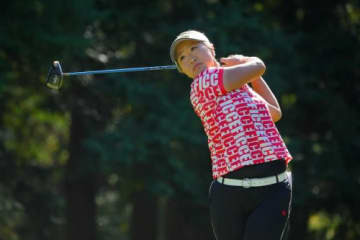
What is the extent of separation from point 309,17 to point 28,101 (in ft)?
17.5

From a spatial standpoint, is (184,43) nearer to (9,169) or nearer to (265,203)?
(265,203)

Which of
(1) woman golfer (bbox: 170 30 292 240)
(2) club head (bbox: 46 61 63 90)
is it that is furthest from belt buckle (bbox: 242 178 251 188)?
(2) club head (bbox: 46 61 63 90)

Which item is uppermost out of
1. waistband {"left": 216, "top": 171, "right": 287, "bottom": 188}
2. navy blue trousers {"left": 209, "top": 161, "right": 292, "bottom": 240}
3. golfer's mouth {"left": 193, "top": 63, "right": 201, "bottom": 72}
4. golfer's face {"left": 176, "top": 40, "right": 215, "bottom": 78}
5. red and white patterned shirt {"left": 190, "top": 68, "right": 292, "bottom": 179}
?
golfer's face {"left": 176, "top": 40, "right": 215, "bottom": 78}

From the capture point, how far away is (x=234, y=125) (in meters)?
3.12

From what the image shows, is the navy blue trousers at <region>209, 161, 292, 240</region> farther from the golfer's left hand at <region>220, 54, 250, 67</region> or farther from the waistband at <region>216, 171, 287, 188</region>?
the golfer's left hand at <region>220, 54, 250, 67</region>

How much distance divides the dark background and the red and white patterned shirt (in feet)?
20.5

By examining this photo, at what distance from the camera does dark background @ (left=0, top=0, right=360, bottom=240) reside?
32.4 feet

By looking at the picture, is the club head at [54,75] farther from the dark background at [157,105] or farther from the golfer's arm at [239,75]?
the dark background at [157,105]

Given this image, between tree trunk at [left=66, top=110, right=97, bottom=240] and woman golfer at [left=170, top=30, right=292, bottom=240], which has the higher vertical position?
woman golfer at [left=170, top=30, right=292, bottom=240]

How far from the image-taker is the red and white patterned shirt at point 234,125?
311cm

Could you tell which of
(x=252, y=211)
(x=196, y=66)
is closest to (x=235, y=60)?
(x=196, y=66)

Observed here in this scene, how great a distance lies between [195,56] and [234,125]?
393 millimetres

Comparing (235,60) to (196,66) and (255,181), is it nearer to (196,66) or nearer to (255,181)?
(196,66)

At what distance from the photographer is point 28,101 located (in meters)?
13.6
